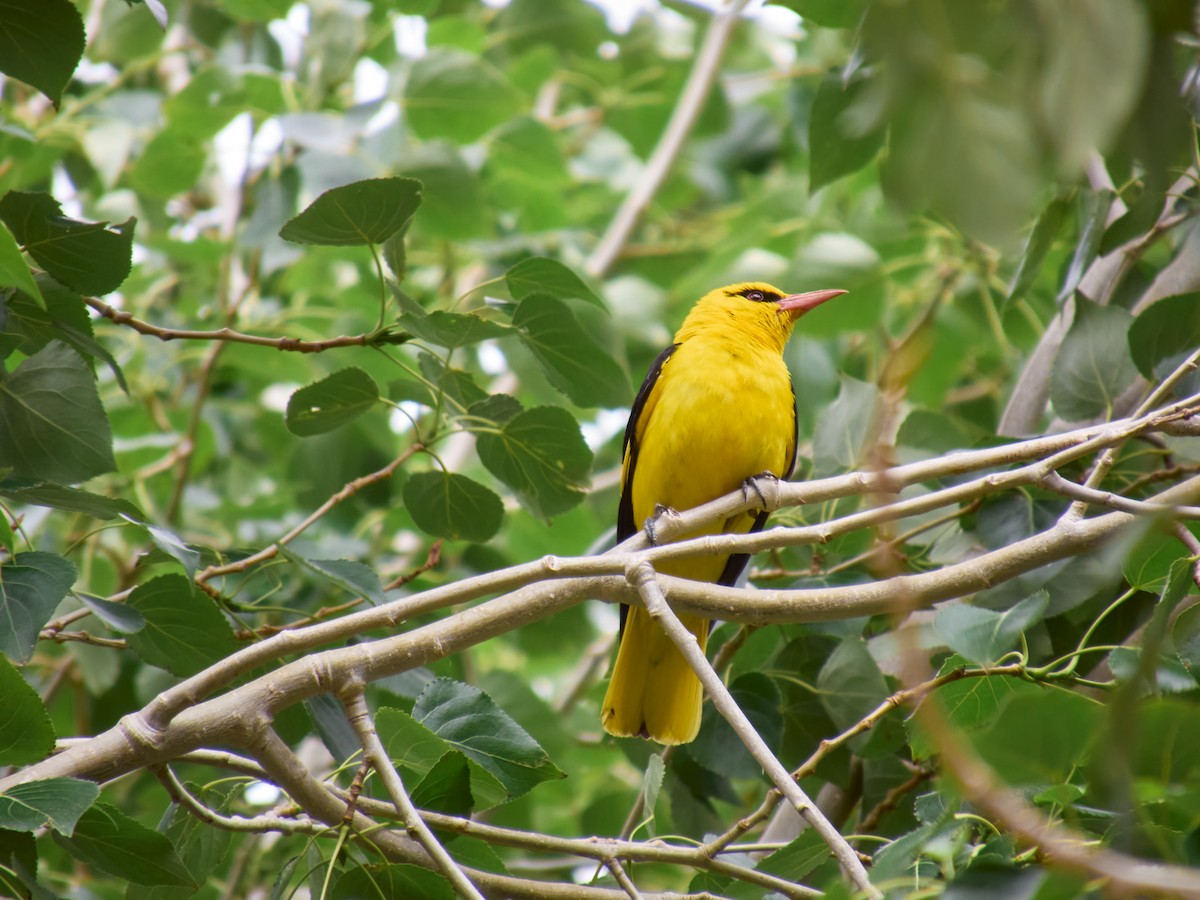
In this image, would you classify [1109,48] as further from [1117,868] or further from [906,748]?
[906,748]

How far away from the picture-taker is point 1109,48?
718 millimetres

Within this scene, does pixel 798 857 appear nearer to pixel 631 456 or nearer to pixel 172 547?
pixel 172 547

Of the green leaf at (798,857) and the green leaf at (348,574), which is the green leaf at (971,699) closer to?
the green leaf at (798,857)

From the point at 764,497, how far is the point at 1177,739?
1.37m

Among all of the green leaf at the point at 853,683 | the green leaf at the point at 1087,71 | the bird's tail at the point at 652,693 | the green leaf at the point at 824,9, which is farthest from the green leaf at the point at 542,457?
the green leaf at the point at 1087,71

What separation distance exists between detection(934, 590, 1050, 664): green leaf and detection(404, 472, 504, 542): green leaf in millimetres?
1176

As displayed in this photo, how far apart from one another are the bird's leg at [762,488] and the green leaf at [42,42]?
1704 mm

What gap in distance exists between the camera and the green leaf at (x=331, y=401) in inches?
104

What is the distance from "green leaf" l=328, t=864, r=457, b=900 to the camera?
6.57 feet

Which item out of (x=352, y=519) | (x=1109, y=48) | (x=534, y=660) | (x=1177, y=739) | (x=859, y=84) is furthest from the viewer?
(x=534, y=660)

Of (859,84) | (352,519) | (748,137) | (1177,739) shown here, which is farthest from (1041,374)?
(748,137)

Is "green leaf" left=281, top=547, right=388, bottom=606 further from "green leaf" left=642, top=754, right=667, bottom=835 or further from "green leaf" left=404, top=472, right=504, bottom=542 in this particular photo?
"green leaf" left=642, top=754, right=667, bottom=835

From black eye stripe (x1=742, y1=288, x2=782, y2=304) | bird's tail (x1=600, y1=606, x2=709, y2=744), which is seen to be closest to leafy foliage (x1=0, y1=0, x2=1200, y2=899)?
bird's tail (x1=600, y1=606, x2=709, y2=744)

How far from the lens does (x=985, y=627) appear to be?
214 cm
